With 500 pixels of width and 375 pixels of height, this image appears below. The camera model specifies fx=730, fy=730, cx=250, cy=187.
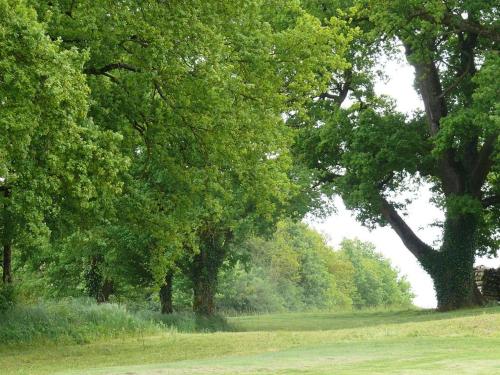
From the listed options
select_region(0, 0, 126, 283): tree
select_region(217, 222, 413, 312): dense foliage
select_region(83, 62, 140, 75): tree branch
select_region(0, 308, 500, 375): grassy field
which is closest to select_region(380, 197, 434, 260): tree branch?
select_region(217, 222, 413, 312): dense foliage

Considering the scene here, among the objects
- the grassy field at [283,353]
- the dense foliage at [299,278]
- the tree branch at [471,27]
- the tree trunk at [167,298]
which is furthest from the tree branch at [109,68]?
the dense foliage at [299,278]

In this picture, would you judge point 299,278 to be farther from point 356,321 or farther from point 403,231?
point 356,321

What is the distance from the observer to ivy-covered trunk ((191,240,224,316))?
34188mm

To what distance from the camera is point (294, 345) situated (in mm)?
16672

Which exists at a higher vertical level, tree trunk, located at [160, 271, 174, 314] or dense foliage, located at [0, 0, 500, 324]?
dense foliage, located at [0, 0, 500, 324]

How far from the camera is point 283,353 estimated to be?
563 inches

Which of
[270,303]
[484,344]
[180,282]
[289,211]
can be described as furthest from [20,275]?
[484,344]

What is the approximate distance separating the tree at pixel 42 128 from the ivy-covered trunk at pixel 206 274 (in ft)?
62.7

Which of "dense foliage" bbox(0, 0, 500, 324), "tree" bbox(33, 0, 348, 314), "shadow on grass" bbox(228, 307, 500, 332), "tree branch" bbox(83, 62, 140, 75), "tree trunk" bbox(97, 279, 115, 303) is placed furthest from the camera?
"tree trunk" bbox(97, 279, 115, 303)

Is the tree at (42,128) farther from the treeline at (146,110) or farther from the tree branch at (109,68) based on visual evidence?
the tree branch at (109,68)

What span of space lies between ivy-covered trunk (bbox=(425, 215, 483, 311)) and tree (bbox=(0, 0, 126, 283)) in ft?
74.1

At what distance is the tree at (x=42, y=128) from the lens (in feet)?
39.7

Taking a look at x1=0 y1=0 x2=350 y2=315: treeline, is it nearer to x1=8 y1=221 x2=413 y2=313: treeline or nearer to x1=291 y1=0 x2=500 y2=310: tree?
x1=8 y1=221 x2=413 y2=313: treeline

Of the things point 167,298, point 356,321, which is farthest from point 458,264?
point 167,298
